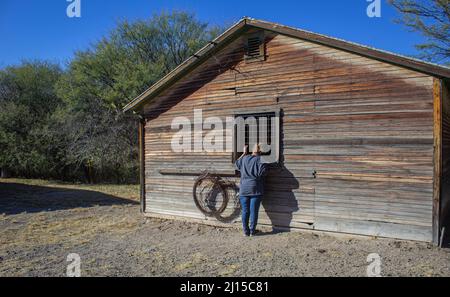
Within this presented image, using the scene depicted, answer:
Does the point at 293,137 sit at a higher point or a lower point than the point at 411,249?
higher

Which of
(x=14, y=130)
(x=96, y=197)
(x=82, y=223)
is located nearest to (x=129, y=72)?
(x=96, y=197)

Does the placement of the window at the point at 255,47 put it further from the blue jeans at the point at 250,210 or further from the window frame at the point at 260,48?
the blue jeans at the point at 250,210

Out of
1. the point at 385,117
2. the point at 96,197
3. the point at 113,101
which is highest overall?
the point at 113,101

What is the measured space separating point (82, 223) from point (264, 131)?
5671 mm

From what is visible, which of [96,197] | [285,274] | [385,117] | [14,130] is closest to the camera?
[285,274]

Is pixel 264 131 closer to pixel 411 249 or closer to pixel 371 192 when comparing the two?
pixel 371 192

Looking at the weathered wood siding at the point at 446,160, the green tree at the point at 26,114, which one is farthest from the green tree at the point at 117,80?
the weathered wood siding at the point at 446,160

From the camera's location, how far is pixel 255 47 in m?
8.80

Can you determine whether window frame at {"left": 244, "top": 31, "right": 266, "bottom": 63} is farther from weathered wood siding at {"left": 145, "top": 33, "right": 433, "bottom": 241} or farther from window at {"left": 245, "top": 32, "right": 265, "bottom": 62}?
weathered wood siding at {"left": 145, "top": 33, "right": 433, "bottom": 241}

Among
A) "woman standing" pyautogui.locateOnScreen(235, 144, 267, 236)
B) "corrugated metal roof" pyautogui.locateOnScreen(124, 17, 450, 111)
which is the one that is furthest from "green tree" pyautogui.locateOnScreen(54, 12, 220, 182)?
"woman standing" pyautogui.locateOnScreen(235, 144, 267, 236)

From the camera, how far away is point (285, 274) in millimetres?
5801

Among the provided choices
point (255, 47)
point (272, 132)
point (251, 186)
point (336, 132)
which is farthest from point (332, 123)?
point (255, 47)

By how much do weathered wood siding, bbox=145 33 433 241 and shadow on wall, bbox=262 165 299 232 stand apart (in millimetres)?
22

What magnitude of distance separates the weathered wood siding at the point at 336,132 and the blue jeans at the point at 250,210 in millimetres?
541
